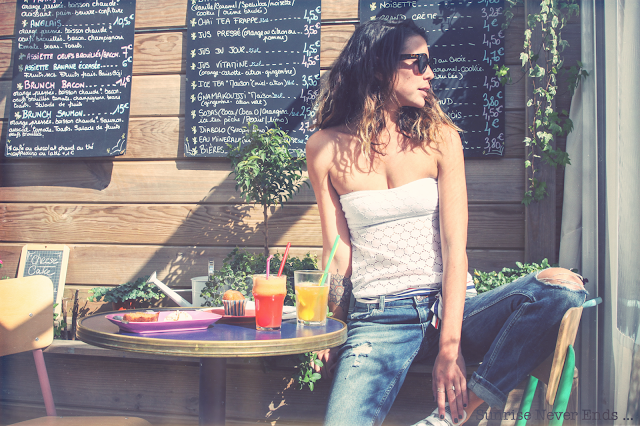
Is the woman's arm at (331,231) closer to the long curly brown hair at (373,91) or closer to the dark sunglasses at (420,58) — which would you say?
the long curly brown hair at (373,91)

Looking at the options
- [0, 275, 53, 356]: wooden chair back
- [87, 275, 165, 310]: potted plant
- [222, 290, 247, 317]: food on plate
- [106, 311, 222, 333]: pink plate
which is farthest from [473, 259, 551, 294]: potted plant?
[0, 275, 53, 356]: wooden chair back

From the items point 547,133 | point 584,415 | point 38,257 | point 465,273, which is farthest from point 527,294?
point 38,257

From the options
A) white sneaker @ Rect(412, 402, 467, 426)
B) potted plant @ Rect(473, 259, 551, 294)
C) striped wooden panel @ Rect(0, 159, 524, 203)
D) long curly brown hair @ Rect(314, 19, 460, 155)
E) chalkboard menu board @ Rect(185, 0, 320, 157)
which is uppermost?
chalkboard menu board @ Rect(185, 0, 320, 157)

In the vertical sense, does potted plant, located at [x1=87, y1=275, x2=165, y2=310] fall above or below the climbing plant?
below

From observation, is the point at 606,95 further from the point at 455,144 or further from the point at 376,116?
the point at 376,116

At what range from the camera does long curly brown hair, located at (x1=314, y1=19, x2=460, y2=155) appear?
1610 mm

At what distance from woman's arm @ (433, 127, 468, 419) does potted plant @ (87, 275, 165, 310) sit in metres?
1.60

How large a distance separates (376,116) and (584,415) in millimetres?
1471

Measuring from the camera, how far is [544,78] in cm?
232

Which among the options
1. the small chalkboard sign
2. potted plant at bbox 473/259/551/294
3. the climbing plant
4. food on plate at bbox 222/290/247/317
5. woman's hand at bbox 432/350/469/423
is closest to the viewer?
woman's hand at bbox 432/350/469/423

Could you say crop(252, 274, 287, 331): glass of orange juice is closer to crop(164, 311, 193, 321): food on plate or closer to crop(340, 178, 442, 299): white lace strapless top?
crop(164, 311, 193, 321): food on plate

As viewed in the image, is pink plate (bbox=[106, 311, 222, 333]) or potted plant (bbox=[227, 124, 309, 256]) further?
potted plant (bbox=[227, 124, 309, 256])

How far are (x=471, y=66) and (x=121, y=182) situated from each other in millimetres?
2134

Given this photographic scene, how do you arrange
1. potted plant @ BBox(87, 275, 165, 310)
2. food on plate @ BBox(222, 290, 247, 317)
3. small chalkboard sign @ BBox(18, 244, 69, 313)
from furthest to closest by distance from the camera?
1. small chalkboard sign @ BBox(18, 244, 69, 313)
2. potted plant @ BBox(87, 275, 165, 310)
3. food on plate @ BBox(222, 290, 247, 317)
